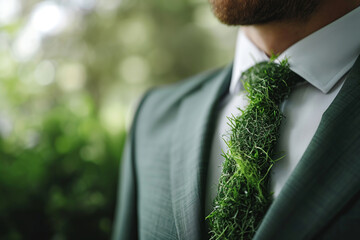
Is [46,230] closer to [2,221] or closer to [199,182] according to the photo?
[2,221]

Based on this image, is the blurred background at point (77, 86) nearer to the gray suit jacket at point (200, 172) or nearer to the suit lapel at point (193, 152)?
the gray suit jacket at point (200, 172)

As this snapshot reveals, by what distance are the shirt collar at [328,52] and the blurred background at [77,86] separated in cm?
128

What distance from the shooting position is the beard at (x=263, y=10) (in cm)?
65

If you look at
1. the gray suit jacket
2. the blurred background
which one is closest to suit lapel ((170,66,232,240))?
the gray suit jacket

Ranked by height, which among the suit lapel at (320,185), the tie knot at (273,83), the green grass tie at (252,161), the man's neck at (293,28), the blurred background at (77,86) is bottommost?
the suit lapel at (320,185)

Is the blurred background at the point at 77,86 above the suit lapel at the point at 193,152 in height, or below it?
above

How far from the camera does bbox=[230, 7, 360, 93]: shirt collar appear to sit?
0.64 m

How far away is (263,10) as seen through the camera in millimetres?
661

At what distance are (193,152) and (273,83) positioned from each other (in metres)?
0.25

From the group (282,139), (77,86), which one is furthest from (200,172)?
(77,86)

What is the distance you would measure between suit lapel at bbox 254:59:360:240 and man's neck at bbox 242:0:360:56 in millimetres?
248

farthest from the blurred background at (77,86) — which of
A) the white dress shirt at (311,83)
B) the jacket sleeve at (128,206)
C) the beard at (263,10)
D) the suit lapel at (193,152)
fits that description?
the beard at (263,10)

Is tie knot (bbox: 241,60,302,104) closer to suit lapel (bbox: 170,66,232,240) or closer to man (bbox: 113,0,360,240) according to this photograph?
man (bbox: 113,0,360,240)

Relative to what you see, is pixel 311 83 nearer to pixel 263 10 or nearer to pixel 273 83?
pixel 273 83
